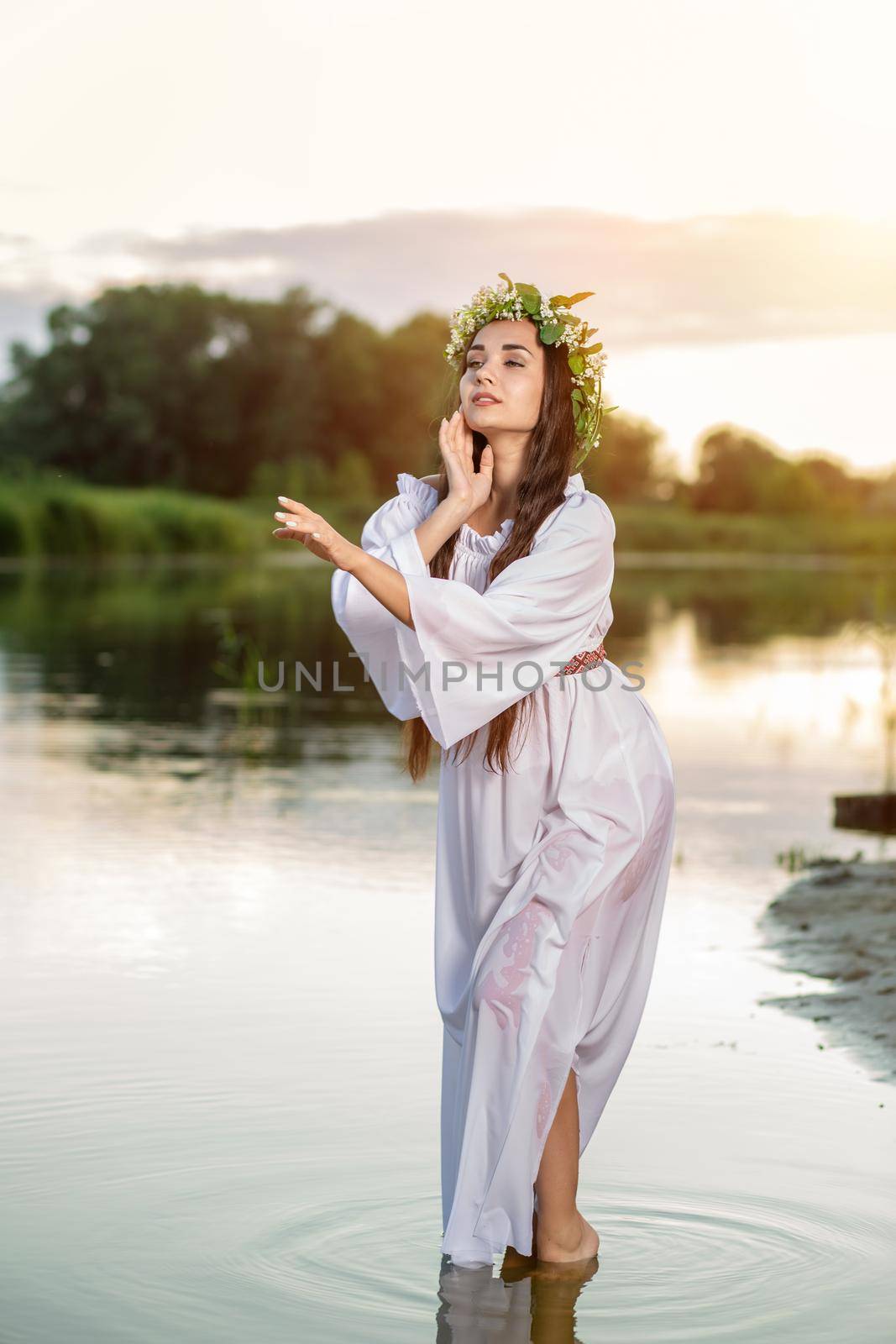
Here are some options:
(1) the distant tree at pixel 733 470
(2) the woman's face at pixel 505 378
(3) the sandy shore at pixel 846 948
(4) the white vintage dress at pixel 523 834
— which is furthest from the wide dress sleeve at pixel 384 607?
(1) the distant tree at pixel 733 470

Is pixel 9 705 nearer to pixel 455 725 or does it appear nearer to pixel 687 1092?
pixel 687 1092

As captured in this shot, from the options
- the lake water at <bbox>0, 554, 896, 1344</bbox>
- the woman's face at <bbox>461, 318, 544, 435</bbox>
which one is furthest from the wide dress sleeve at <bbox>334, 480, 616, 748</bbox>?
the lake water at <bbox>0, 554, 896, 1344</bbox>

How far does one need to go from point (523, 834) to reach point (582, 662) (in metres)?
0.39

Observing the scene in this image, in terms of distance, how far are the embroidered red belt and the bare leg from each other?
0.86 meters

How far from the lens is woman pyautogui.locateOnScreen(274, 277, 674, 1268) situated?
4156 mm

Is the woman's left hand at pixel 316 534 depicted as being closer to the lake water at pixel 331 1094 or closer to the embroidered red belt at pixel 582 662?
the embroidered red belt at pixel 582 662

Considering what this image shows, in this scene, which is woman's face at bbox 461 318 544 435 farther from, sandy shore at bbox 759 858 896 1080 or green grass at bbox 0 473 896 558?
green grass at bbox 0 473 896 558

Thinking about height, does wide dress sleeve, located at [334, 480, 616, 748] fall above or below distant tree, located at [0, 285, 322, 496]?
below

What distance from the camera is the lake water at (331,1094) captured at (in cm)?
419

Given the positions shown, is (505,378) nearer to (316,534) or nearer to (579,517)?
(579,517)

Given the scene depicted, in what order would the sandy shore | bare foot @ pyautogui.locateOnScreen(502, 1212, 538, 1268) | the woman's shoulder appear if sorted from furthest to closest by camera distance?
the sandy shore → bare foot @ pyautogui.locateOnScreen(502, 1212, 538, 1268) → the woman's shoulder

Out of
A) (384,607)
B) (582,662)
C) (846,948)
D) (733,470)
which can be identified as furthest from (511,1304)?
(733,470)

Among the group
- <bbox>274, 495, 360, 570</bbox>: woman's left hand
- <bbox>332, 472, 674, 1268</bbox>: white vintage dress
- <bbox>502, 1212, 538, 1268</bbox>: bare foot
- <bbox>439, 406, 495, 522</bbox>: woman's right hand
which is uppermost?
<bbox>439, 406, 495, 522</bbox>: woman's right hand

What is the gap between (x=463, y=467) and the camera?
4.35 metres
